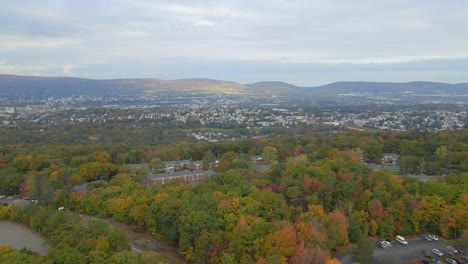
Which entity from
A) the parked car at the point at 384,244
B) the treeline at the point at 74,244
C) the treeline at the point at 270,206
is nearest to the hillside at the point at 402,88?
the treeline at the point at 270,206

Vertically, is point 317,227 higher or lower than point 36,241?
higher

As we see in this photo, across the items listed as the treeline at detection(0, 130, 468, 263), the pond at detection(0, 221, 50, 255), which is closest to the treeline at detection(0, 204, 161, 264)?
the pond at detection(0, 221, 50, 255)

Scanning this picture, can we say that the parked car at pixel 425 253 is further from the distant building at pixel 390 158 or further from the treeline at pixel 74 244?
the distant building at pixel 390 158

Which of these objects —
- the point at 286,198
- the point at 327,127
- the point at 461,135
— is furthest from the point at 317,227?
the point at 327,127

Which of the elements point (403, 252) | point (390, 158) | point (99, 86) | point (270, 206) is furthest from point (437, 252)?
point (99, 86)

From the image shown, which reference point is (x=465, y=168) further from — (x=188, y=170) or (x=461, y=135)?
(x=188, y=170)

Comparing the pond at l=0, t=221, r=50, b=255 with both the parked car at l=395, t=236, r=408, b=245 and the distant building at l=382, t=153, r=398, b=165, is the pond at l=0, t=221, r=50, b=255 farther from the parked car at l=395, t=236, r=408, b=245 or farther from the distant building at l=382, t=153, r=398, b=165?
the distant building at l=382, t=153, r=398, b=165
